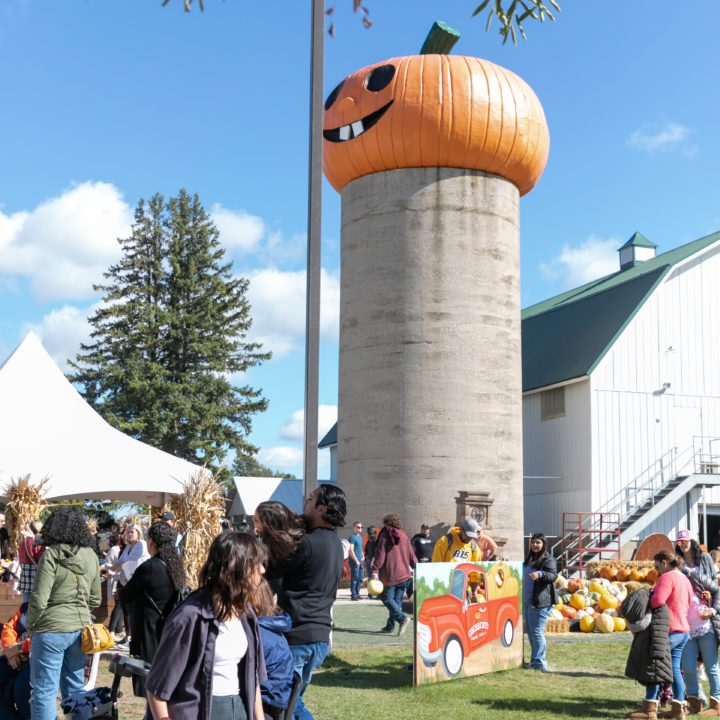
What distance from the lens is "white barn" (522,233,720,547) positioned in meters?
29.8

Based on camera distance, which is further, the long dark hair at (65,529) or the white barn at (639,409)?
the white barn at (639,409)

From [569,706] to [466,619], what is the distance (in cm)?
156

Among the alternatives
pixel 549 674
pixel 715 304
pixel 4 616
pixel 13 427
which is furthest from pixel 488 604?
pixel 715 304

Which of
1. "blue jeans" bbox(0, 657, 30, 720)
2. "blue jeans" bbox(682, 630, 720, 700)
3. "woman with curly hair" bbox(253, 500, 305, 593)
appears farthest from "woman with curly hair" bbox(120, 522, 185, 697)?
"blue jeans" bbox(682, 630, 720, 700)

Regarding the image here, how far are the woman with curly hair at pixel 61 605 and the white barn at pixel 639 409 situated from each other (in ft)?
78.1

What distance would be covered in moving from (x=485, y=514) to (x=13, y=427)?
42.1 ft

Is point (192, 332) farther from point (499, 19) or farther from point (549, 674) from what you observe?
A: point (499, 19)

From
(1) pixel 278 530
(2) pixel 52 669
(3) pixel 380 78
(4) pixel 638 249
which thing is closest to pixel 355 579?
(3) pixel 380 78

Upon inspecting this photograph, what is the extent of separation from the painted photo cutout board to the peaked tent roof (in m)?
6.88

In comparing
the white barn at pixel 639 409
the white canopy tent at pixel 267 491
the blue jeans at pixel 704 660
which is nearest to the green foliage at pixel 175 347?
the white canopy tent at pixel 267 491

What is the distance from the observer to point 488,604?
443 inches

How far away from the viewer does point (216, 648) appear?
14.4 ft

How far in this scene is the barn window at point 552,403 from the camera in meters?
31.4

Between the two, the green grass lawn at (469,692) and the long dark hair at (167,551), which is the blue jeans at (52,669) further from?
the green grass lawn at (469,692)
